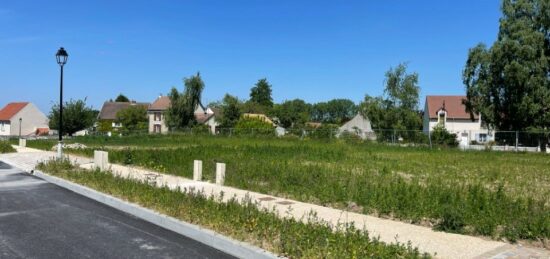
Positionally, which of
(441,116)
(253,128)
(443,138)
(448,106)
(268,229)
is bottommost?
(268,229)

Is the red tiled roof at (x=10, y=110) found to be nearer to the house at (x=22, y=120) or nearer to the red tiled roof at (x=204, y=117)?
the house at (x=22, y=120)

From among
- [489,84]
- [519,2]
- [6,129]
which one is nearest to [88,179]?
[489,84]

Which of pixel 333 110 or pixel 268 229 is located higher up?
pixel 333 110

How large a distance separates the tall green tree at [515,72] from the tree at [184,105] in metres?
40.0

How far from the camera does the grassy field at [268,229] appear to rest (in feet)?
19.2

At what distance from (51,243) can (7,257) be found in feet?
2.69

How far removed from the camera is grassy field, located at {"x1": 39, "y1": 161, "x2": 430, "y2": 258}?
584cm

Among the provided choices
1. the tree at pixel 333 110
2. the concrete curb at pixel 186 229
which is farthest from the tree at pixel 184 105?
the tree at pixel 333 110

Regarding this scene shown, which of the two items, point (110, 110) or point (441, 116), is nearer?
point (441, 116)

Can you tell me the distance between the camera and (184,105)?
70.9m

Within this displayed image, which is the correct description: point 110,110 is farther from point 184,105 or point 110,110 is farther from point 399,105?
point 399,105

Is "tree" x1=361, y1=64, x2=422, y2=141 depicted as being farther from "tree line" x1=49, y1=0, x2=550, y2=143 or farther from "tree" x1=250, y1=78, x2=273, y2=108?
"tree" x1=250, y1=78, x2=273, y2=108

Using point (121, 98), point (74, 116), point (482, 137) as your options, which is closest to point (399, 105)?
point (482, 137)

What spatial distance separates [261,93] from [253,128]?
92.2 metres
